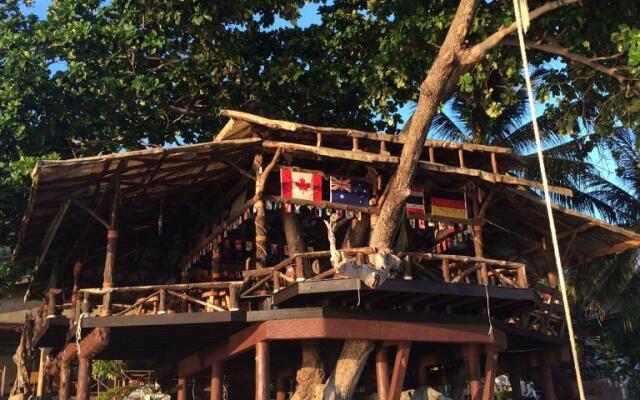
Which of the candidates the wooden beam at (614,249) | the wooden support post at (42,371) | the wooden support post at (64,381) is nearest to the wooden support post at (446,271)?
the wooden beam at (614,249)

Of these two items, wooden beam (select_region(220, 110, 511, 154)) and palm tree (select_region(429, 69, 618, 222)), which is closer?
wooden beam (select_region(220, 110, 511, 154))

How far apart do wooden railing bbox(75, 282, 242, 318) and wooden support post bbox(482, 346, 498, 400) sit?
4.62 meters

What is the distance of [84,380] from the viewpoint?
12023 millimetres

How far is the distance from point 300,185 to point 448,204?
323 cm

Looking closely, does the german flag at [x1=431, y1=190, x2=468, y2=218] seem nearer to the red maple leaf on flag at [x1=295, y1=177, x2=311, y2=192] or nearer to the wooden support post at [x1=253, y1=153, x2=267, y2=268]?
the red maple leaf on flag at [x1=295, y1=177, x2=311, y2=192]

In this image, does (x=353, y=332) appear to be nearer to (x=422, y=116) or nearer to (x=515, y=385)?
(x=422, y=116)

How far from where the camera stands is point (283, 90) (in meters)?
17.8

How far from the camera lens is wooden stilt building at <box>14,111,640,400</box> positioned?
1120 centimetres

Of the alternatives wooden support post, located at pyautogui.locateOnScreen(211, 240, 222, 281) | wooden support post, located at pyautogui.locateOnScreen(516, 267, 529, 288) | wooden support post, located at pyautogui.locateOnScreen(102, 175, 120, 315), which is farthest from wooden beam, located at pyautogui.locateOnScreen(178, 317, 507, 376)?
wooden support post, located at pyautogui.locateOnScreen(102, 175, 120, 315)

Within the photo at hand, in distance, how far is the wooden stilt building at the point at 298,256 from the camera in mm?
11195

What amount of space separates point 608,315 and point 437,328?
16054 mm

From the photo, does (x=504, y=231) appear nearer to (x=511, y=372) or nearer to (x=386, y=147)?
(x=511, y=372)

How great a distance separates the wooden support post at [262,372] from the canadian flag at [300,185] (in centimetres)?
275

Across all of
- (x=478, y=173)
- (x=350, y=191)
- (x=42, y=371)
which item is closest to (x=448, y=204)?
(x=478, y=173)
